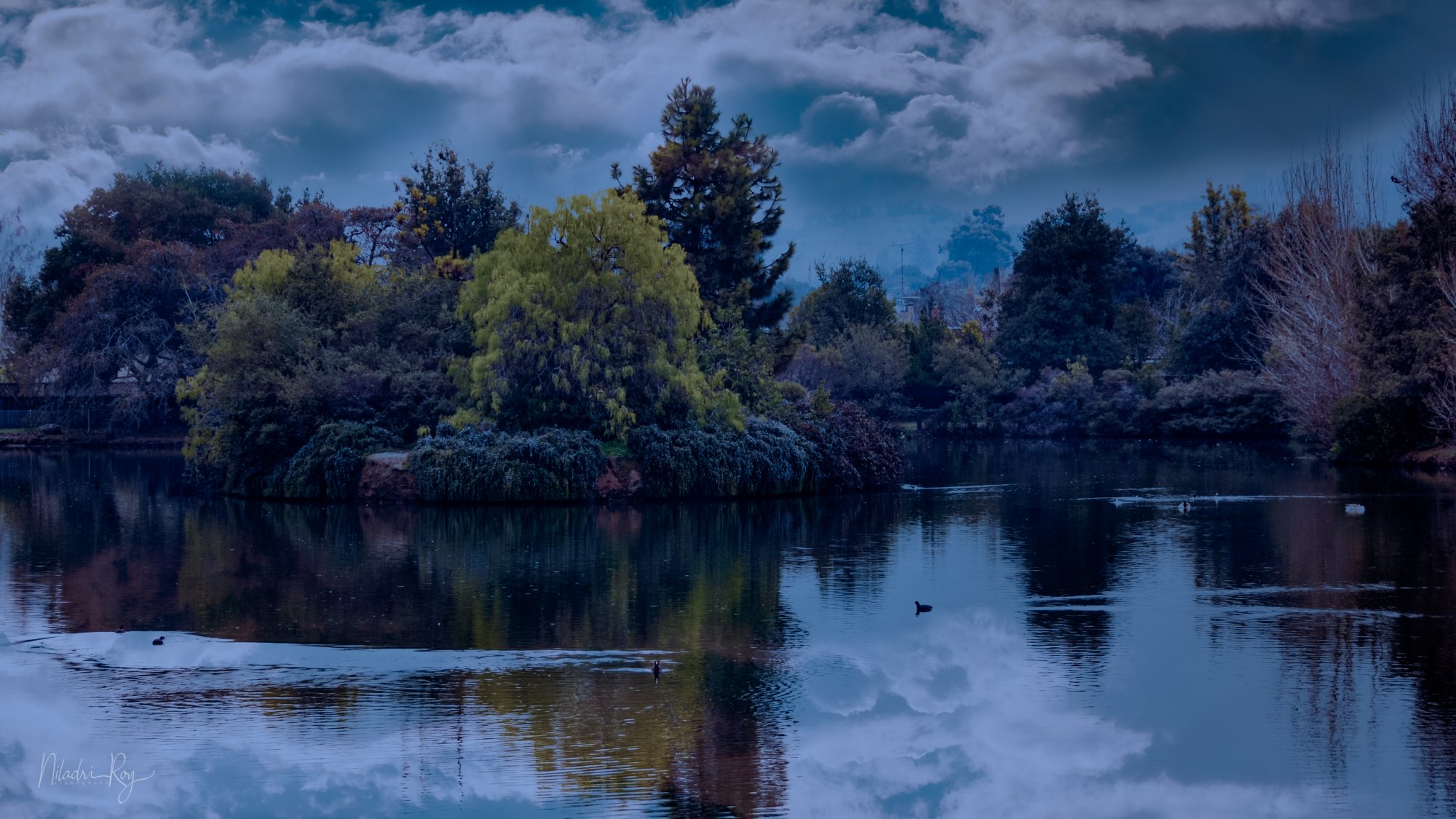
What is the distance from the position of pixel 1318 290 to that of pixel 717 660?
39814 millimetres

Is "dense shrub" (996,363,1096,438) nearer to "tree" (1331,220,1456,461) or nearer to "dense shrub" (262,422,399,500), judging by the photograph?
"tree" (1331,220,1456,461)

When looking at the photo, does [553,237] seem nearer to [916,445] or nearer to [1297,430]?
[916,445]

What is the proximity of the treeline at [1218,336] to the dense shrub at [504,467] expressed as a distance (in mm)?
18928

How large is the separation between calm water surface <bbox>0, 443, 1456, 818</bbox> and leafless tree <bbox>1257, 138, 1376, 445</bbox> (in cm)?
1910

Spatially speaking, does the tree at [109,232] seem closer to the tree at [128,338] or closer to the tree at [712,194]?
the tree at [128,338]

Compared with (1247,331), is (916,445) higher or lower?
lower

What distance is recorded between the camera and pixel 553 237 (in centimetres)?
3061

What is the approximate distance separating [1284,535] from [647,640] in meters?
14.1

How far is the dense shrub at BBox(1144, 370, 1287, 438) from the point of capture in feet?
176

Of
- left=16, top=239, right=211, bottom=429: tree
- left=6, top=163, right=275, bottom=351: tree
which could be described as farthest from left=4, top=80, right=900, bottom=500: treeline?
left=6, top=163, right=275, bottom=351: tree

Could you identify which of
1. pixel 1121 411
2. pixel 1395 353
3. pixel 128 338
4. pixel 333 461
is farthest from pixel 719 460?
pixel 1121 411

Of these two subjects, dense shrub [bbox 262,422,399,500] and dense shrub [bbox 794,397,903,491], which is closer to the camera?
dense shrub [bbox 262,422,399,500]

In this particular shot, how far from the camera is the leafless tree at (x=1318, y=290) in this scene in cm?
4266

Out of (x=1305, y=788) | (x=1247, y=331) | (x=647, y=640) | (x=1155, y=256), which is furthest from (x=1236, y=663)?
(x=1155, y=256)
